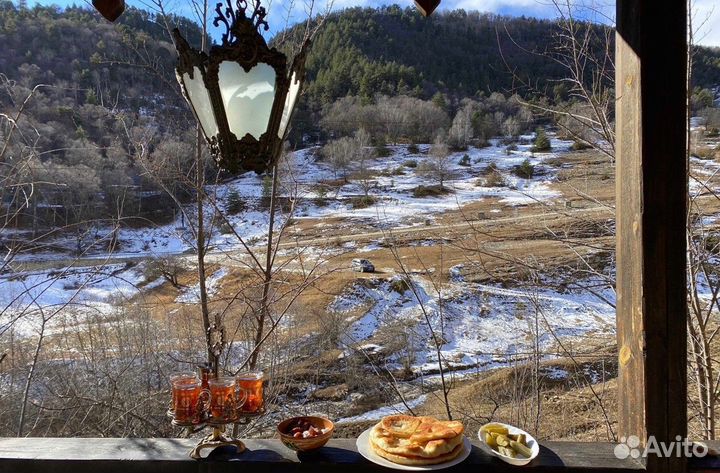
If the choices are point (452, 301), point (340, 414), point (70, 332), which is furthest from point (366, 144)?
point (70, 332)

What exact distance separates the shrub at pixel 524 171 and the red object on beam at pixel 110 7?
4.19 m

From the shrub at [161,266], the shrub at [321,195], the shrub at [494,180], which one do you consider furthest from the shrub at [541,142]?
the shrub at [161,266]

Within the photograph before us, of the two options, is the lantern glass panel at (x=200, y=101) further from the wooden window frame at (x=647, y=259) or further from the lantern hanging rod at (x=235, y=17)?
the wooden window frame at (x=647, y=259)

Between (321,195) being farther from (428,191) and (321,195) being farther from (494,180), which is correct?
(428,191)

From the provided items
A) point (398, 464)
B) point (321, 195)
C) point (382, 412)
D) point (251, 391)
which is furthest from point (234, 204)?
point (398, 464)

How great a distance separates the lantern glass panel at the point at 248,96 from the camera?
113 cm

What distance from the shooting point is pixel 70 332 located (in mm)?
4000

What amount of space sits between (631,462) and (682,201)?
665mm

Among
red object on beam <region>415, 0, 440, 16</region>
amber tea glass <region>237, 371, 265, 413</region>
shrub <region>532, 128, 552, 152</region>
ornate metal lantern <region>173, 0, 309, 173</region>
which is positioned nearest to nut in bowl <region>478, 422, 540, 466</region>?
amber tea glass <region>237, 371, 265, 413</region>

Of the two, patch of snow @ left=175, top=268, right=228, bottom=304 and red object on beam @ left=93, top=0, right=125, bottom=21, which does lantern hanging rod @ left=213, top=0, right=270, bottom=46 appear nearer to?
red object on beam @ left=93, top=0, right=125, bottom=21

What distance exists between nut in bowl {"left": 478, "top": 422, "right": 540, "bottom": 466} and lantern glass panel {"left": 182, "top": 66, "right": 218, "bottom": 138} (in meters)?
1.05

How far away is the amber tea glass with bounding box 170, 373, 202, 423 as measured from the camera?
131 cm

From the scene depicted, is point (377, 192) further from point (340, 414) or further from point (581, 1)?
point (581, 1)

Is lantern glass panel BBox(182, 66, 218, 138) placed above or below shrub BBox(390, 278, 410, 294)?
above
